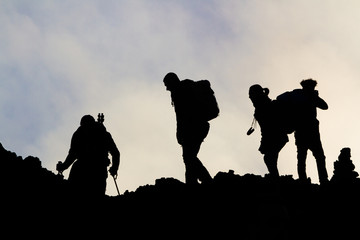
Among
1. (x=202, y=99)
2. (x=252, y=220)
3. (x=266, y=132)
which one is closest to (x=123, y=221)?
(x=252, y=220)

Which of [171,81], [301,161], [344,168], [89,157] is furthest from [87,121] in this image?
[344,168]

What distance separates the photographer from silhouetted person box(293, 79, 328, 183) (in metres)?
11.1

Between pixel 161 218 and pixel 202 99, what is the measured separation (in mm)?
2663

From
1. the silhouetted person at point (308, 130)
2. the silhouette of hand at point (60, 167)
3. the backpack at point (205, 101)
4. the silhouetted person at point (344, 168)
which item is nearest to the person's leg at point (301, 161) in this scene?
the silhouetted person at point (308, 130)

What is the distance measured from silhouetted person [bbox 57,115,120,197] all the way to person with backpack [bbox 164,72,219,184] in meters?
1.48

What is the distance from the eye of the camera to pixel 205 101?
1052 cm

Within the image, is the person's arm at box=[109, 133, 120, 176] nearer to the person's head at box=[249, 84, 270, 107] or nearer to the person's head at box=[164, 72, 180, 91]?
the person's head at box=[164, 72, 180, 91]

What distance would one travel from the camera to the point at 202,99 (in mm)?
10508

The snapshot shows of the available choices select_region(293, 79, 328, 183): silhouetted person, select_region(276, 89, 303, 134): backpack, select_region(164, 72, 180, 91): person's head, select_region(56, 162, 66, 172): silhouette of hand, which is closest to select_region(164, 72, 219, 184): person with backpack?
select_region(164, 72, 180, 91): person's head

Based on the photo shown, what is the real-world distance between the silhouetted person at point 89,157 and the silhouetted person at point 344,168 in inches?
171

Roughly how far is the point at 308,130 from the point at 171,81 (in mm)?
3084

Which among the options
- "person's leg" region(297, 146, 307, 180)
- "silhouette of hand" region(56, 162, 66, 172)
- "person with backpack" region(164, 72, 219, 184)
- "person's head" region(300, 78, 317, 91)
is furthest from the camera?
"person's head" region(300, 78, 317, 91)

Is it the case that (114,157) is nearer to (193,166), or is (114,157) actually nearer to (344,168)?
(193,166)

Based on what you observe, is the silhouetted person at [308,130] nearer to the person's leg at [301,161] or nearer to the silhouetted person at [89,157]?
the person's leg at [301,161]
